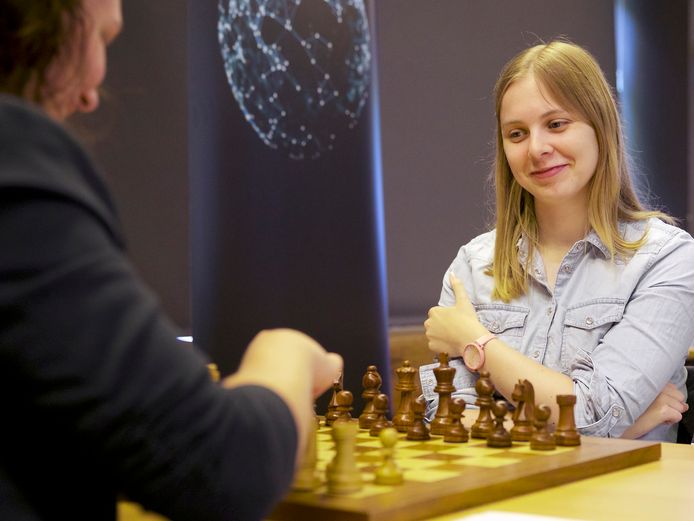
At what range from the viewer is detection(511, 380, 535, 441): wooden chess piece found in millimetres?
1707

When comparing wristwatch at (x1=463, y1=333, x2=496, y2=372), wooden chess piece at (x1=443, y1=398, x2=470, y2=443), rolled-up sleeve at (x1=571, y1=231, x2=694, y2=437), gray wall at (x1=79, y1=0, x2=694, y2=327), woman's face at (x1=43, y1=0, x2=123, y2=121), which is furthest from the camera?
gray wall at (x1=79, y1=0, x2=694, y2=327)

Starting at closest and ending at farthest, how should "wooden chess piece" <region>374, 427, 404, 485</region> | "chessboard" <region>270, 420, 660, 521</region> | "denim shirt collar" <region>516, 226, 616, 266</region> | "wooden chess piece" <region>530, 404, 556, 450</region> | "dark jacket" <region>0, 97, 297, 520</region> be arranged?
"dark jacket" <region>0, 97, 297, 520</region> < "chessboard" <region>270, 420, 660, 521</region> < "wooden chess piece" <region>374, 427, 404, 485</region> < "wooden chess piece" <region>530, 404, 556, 450</region> < "denim shirt collar" <region>516, 226, 616, 266</region>

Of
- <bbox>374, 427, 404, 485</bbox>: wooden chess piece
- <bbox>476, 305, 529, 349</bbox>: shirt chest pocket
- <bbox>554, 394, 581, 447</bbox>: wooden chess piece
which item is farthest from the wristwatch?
<bbox>374, 427, 404, 485</bbox>: wooden chess piece

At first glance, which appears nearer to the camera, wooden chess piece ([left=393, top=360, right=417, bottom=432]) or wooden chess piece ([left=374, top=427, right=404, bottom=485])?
wooden chess piece ([left=374, top=427, right=404, bottom=485])

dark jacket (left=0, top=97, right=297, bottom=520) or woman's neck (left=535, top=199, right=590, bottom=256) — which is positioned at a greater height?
dark jacket (left=0, top=97, right=297, bottom=520)

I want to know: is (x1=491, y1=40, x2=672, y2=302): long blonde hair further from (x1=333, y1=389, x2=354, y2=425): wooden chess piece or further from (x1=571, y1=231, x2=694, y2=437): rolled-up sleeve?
(x1=333, y1=389, x2=354, y2=425): wooden chess piece

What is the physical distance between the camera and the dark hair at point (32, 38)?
0.71m

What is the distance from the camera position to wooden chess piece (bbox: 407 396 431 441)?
69.7 inches

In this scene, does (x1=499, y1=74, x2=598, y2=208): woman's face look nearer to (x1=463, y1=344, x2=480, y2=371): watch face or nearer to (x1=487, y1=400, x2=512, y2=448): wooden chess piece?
(x1=463, y1=344, x2=480, y2=371): watch face

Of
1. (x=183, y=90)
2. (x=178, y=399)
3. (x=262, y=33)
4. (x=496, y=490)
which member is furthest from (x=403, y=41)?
(x=178, y=399)

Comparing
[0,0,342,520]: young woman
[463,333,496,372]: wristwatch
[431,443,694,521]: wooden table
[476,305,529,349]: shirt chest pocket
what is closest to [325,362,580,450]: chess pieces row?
[431,443,694,521]: wooden table

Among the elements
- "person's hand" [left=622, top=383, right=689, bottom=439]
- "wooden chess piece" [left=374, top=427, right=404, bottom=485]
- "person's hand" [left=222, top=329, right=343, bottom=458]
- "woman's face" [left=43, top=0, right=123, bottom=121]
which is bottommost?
"person's hand" [left=622, top=383, right=689, bottom=439]

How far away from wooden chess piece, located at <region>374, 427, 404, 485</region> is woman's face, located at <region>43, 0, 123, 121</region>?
2.30 feet

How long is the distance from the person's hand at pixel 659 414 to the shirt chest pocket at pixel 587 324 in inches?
8.1
